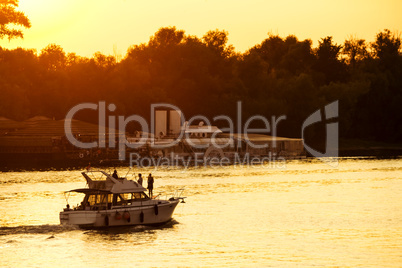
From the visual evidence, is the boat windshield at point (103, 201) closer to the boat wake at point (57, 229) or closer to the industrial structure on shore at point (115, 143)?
the boat wake at point (57, 229)

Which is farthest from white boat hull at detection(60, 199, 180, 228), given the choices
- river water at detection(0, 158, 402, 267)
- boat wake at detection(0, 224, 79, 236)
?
boat wake at detection(0, 224, 79, 236)

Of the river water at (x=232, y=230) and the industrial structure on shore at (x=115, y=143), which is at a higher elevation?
the industrial structure on shore at (x=115, y=143)

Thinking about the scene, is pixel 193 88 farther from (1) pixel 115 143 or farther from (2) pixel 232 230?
(2) pixel 232 230

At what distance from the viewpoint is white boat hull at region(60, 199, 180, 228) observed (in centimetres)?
5784

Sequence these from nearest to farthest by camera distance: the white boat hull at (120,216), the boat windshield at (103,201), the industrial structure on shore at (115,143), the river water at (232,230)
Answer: the river water at (232,230), the white boat hull at (120,216), the boat windshield at (103,201), the industrial structure on shore at (115,143)

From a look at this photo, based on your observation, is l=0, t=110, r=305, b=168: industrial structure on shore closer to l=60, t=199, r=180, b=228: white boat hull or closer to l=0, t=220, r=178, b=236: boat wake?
l=0, t=220, r=178, b=236: boat wake

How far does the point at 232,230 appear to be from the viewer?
59.2 m

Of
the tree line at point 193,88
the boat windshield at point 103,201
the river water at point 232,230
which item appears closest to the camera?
the river water at point 232,230

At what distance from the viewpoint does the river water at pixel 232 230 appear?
49219 mm

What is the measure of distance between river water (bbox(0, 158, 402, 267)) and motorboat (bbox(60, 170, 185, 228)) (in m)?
0.85

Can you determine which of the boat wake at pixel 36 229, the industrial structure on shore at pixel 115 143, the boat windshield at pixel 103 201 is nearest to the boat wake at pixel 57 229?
the boat wake at pixel 36 229

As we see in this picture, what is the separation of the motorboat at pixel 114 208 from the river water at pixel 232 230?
85 centimetres

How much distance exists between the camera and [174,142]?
157500 mm

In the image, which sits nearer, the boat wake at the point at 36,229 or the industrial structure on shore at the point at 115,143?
the boat wake at the point at 36,229
